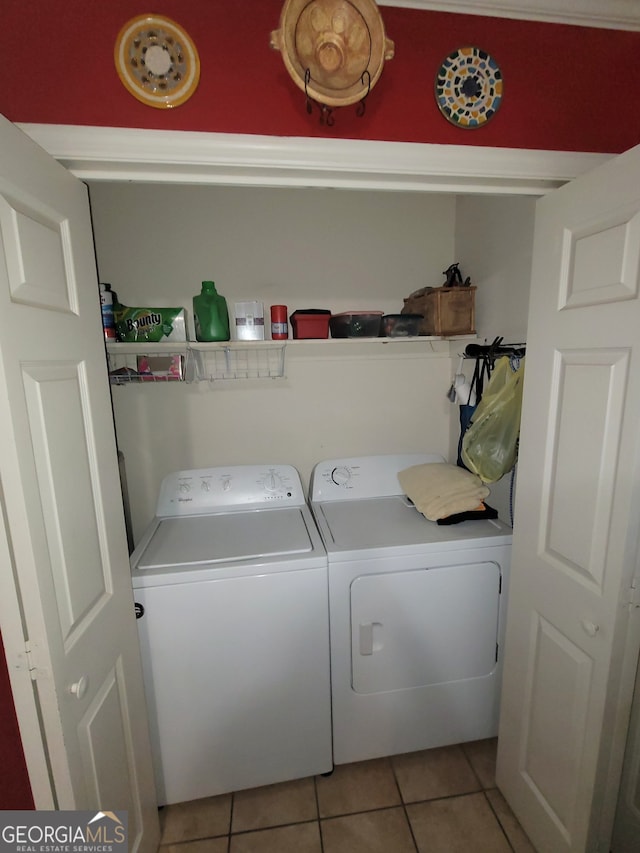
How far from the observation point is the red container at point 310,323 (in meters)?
1.76

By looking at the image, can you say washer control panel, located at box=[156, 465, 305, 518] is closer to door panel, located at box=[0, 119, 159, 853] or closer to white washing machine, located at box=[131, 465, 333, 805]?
white washing machine, located at box=[131, 465, 333, 805]

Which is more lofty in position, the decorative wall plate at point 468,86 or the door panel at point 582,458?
the decorative wall plate at point 468,86

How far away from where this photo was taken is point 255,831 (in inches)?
56.4

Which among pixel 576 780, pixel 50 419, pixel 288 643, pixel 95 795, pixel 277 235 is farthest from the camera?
pixel 277 235

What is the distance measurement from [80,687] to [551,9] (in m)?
2.04

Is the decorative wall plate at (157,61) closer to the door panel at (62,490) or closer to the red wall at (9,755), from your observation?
the door panel at (62,490)

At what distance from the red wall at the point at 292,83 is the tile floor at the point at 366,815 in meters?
2.29

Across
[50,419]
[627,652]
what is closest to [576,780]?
[627,652]

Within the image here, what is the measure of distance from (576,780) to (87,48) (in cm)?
229

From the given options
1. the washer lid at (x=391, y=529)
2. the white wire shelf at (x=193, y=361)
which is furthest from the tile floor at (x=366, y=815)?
the white wire shelf at (x=193, y=361)

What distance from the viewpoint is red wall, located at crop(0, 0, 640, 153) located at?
0.87m

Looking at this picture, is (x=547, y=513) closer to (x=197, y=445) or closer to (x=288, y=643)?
(x=288, y=643)

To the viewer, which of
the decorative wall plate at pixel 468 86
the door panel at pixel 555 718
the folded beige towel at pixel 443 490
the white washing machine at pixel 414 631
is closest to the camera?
the decorative wall plate at pixel 468 86

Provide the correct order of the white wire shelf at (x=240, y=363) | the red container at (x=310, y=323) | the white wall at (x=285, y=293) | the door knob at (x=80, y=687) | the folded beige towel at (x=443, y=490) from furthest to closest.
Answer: the white wire shelf at (x=240, y=363), the white wall at (x=285, y=293), the red container at (x=310, y=323), the folded beige towel at (x=443, y=490), the door knob at (x=80, y=687)
